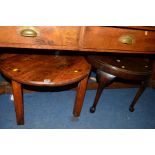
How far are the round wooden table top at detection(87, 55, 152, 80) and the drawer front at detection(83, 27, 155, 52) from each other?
135 mm

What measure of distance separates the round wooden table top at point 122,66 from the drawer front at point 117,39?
135mm

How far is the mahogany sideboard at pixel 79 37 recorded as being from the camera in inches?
27.6

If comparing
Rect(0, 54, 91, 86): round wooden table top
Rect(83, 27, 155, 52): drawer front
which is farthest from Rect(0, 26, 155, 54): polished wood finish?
Rect(0, 54, 91, 86): round wooden table top

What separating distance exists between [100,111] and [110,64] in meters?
0.39

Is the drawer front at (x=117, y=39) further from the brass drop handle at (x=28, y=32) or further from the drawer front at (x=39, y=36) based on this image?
the brass drop handle at (x=28, y=32)

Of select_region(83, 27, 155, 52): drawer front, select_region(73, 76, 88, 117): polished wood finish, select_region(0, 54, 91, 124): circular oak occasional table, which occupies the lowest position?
select_region(73, 76, 88, 117): polished wood finish

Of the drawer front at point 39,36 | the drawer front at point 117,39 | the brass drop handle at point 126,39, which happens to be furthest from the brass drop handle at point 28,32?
the brass drop handle at point 126,39

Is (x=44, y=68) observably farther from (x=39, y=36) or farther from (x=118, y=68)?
(x=118, y=68)

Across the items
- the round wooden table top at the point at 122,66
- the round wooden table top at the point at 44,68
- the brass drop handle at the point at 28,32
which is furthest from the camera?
the round wooden table top at the point at 122,66

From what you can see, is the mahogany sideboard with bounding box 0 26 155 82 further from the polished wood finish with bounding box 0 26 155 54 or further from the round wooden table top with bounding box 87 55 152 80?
the round wooden table top with bounding box 87 55 152 80

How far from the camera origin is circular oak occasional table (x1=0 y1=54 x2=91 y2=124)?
82cm

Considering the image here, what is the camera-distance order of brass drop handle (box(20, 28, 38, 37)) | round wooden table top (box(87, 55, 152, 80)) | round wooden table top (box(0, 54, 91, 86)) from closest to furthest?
brass drop handle (box(20, 28, 38, 37))
round wooden table top (box(0, 54, 91, 86))
round wooden table top (box(87, 55, 152, 80))

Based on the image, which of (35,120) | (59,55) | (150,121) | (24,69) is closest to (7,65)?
(24,69)
